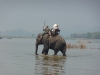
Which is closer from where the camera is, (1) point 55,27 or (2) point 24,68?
(2) point 24,68

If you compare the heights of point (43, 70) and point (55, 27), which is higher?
point (55, 27)

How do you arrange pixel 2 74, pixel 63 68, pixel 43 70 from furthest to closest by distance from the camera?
pixel 63 68
pixel 43 70
pixel 2 74

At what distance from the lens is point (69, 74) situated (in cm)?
1641

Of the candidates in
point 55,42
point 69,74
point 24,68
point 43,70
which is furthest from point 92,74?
point 55,42

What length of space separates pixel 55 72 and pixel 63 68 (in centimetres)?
185

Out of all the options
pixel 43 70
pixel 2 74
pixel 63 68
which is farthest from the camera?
pixel 63 68

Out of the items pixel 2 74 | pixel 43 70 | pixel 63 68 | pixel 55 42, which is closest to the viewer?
pixel 2 74

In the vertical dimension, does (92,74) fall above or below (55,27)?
below

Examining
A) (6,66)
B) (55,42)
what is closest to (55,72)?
(6,66)

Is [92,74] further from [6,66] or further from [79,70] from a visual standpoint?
[6,66]

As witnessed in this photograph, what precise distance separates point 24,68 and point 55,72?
199cm

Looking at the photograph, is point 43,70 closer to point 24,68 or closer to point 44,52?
point 24,68

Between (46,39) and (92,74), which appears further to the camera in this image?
(46,39)

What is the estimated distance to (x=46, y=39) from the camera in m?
25.2
